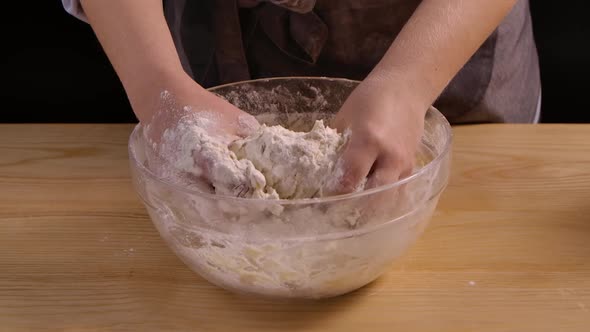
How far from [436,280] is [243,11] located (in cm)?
59

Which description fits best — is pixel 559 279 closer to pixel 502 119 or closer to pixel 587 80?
pixel 502 119

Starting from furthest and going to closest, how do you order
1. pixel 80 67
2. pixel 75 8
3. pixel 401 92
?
pixel 80 67, pixel 75 8, pixel 401 92

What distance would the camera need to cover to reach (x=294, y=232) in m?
0.60

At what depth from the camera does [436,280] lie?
2.26ft

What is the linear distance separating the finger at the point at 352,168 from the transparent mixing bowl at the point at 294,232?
3cm

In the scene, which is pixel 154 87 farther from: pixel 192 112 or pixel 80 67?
pixel 80 67

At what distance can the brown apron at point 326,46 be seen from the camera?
104cm

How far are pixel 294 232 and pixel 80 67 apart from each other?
1199 mm

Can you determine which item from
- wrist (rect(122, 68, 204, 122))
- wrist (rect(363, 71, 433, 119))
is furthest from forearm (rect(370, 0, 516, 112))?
wrist (rect(122, 68, 204, 122))

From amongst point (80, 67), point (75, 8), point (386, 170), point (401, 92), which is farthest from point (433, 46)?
point (80, 67)

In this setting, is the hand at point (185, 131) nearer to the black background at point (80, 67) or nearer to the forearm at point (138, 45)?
the forearm at point (138, 45)

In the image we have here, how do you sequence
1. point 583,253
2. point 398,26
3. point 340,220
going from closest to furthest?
point 340,220 < point 583,253 < point 398,26

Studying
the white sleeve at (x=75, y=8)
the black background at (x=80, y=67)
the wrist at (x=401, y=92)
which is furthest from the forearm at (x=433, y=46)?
the black background at (x=80, y=67)

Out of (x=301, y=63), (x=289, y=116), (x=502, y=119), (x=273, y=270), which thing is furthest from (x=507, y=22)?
(x=273, y=270)
